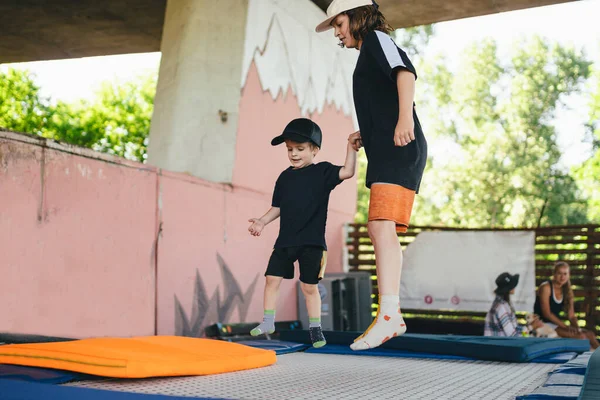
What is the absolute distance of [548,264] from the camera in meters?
7.59

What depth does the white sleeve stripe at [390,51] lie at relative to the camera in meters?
2.19

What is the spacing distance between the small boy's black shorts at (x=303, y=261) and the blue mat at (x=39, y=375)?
2.50ft

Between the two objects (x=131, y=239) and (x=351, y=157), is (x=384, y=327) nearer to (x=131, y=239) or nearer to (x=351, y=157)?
(x=351, y=157)

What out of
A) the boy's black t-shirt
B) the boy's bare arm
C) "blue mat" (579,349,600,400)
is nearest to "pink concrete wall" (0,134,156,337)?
the boy's black t-shirt

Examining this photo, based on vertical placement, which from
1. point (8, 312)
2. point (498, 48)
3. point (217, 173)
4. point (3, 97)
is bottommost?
point (8, 312)

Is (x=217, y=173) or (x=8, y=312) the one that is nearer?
(x=8, y=312)

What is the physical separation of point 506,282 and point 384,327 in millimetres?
4583

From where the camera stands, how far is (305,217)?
7.90 feet

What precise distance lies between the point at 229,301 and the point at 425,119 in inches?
817

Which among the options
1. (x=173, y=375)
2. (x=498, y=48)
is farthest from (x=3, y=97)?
(x=173, y=375)

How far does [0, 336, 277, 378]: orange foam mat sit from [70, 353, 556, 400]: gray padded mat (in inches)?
1.7

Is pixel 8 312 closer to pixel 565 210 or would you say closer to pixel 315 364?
pixel 315 364

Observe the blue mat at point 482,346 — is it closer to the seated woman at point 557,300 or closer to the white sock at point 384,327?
the white sock at point 384,327

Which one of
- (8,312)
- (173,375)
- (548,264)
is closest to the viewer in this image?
(173,375)
